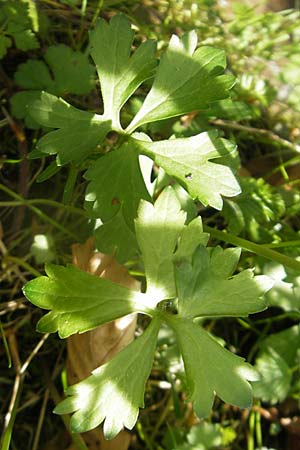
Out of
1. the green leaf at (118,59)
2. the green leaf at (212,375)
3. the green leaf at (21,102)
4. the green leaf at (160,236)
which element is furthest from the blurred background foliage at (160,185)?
the green leaf at (212,375)

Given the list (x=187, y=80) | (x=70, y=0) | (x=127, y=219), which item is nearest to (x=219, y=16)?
(x=70, y=0)

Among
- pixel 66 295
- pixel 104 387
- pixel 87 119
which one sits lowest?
pixel 104 387

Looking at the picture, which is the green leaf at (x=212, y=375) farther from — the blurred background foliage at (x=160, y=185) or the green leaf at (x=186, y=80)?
the green leaf at (x=186, y=80)

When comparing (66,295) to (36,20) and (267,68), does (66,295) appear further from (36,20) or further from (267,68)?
(267,68)

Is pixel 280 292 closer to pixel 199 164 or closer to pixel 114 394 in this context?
pixel 199 164

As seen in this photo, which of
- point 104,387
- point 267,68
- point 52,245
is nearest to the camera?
point 104,387

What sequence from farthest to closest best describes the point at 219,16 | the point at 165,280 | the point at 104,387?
1. the point at 219,16
2. the point at 165,280
3. the point at 104,387

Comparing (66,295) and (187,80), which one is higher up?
(187,80)
